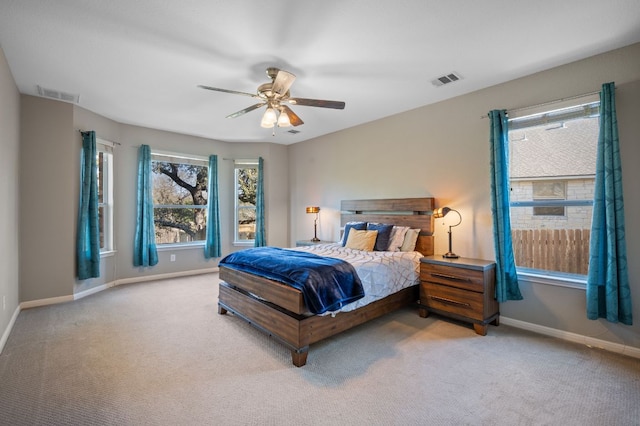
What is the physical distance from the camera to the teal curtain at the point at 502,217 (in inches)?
125

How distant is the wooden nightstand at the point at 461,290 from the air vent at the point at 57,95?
4848 millimetres

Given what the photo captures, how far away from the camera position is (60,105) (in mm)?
4004

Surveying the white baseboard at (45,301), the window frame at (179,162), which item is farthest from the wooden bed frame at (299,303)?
the window frame at (179,162)

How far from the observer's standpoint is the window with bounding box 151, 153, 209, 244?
221 inches

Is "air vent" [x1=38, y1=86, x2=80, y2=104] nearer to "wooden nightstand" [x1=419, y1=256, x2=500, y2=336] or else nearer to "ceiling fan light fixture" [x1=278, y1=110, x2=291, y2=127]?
"ceiling fan light fixture" [x1=278, y1=110, x2=291, y2=127]

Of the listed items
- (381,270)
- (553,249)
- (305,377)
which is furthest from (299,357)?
(553,249)

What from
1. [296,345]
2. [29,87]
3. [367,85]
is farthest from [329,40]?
[29,87]

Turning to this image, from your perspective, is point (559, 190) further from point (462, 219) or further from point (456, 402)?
point (456, 402)

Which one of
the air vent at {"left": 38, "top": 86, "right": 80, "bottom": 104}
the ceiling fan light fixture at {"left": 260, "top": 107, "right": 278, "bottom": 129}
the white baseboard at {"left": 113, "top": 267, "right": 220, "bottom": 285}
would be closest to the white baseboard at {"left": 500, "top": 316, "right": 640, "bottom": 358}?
the ceiling fan light fixture at {"left": 260, "top": 107, "right": 278, "bottom": 129}

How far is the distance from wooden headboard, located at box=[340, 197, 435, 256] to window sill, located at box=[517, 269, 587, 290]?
104 centimetres

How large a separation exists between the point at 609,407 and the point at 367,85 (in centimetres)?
343

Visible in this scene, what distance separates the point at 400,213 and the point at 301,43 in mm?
2677

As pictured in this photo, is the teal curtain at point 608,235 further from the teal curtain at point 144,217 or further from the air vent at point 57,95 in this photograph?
the teal curtain at point 144,217

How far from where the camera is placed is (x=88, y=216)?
4.30m
